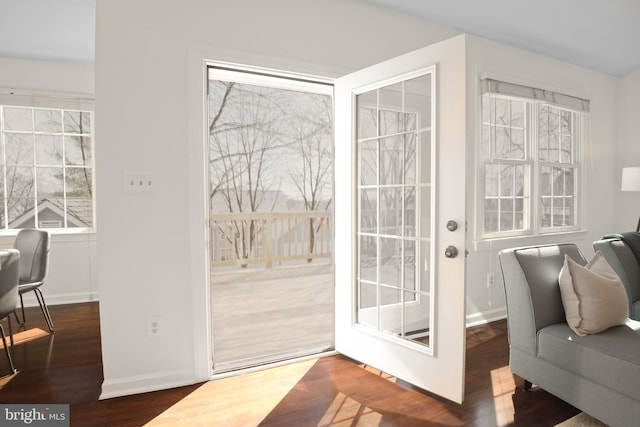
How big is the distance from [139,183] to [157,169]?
0.13m

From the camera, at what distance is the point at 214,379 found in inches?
103

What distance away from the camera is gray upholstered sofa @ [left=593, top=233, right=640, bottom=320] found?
9.45 ft

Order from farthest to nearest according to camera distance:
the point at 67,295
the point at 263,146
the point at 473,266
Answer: the point at 263,146 < the point at 67,295 < the point at 473,266

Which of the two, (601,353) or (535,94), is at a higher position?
(535,94)

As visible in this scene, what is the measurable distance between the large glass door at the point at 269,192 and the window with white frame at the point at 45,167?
5.11 ft

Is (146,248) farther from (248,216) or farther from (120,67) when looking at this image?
(248,216)

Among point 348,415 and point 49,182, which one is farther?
point 49,182

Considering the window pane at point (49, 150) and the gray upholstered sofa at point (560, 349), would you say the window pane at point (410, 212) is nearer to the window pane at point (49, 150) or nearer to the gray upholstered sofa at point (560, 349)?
the gray upholstered sofa at point (560, 349)

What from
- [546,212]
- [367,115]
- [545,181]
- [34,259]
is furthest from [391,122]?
[34,259]

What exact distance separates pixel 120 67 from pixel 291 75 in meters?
1.05

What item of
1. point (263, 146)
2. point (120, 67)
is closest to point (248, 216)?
point (263, 146)

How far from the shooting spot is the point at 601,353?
6.50ft

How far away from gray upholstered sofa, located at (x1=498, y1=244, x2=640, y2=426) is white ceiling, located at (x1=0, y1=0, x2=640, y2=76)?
196cm

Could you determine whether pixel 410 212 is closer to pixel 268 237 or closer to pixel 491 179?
pixel 491 179
